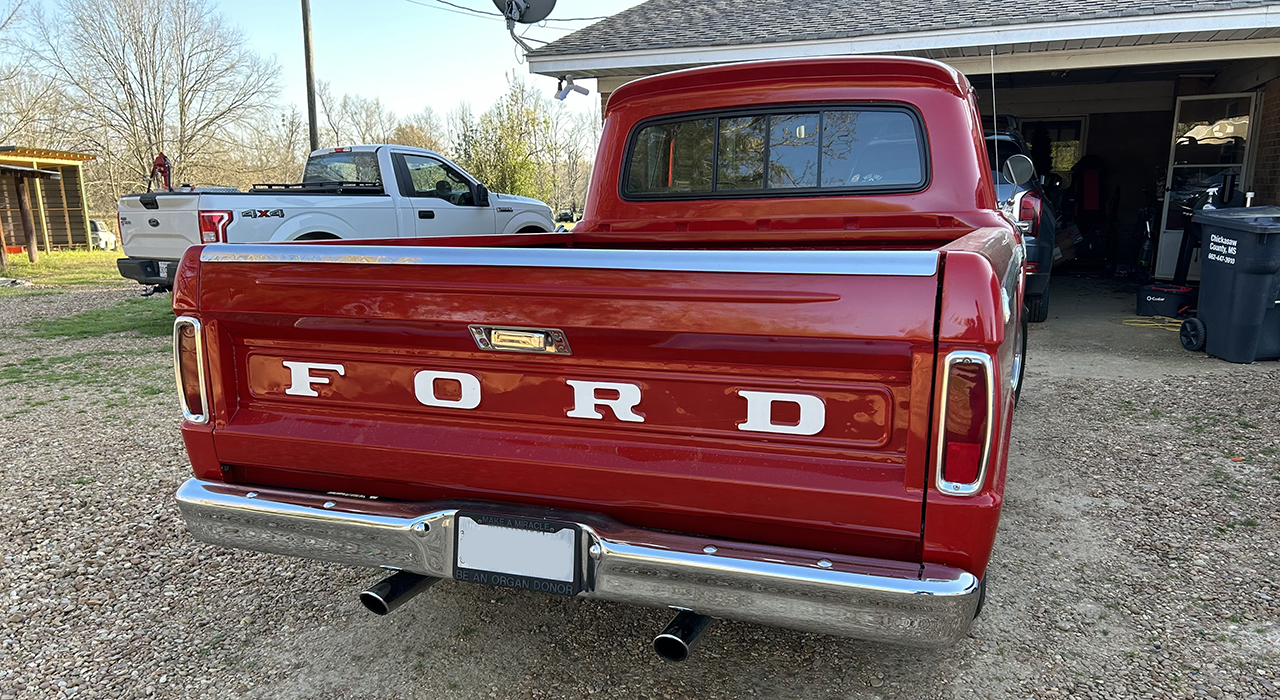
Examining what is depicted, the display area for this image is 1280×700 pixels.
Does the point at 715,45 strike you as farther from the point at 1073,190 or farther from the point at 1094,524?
the point at 1073,190

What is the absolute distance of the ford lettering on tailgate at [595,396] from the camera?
1.78 meters

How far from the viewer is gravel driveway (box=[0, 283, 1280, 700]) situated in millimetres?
2426

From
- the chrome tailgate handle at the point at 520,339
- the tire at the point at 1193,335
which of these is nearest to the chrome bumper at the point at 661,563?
the chrome tailgate handle at the point at 520,339

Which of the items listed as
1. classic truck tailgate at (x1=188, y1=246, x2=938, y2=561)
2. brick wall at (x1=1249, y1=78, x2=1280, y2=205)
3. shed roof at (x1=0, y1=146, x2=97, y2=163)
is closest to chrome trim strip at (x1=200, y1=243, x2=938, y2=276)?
classic truck tailgate at (x1=188, y1=246, x2=938, y2=561)

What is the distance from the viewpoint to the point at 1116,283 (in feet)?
39.1

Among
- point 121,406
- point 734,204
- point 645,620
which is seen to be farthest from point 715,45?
point 645,620

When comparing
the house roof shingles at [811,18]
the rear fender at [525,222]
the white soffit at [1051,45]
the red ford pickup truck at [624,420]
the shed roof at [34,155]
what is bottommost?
the red ford pickup truck at [624,420]

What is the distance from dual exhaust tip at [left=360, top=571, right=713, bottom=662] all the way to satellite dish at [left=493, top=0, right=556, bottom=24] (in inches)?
387

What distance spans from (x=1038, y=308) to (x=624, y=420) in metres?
8.12

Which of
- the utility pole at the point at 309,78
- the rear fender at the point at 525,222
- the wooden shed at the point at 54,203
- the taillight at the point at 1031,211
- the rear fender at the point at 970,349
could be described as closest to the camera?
the rear fender at the point at 970,349

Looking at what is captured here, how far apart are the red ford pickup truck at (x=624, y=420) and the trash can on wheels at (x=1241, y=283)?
5407 millimetres

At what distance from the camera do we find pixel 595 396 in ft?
6.47

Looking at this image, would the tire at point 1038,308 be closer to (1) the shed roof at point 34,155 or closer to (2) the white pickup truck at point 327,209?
(2) the white pickup truck at point 327,209

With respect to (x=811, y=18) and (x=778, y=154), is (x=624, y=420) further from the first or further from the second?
(x=811, y=18)
